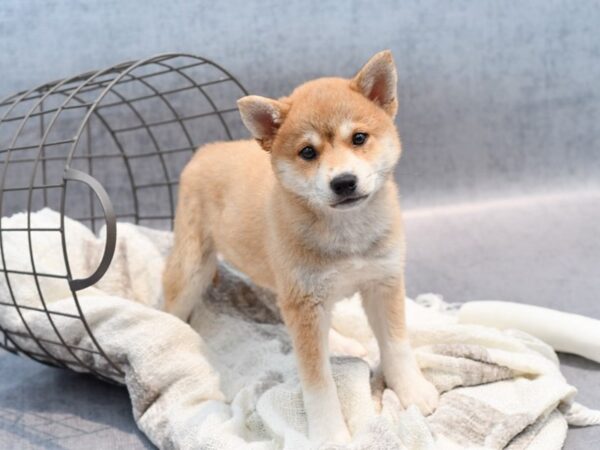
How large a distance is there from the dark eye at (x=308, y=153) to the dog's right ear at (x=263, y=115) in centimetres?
12

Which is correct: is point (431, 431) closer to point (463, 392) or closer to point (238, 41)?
point (463, 392)

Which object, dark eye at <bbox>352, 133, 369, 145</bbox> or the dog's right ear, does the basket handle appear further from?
dark eye at <bbox>352, 133, 369, 145</bbox>

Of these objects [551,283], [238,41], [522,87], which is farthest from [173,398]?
[522,87]

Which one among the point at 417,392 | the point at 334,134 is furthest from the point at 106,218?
the point at 417,392

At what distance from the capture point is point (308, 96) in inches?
69.3

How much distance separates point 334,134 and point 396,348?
2.05 ft

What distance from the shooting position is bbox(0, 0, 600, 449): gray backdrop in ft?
10.5

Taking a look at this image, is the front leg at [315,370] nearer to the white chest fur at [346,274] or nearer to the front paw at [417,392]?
the white chest fur at [346,274]

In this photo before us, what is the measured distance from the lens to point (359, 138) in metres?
1.72

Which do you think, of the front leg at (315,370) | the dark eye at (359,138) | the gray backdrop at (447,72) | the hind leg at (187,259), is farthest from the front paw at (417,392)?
the gray backdrop at (447,72)

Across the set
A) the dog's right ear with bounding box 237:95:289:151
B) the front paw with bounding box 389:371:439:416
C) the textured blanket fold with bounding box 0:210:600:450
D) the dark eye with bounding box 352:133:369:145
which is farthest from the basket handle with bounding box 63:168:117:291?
the front paw with bounding box 389:371:439:416

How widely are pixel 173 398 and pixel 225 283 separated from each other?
70 centimetres

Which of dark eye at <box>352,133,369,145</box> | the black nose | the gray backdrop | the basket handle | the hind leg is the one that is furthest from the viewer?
the gray backdrop

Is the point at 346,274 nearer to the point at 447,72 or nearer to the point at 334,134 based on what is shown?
the point at 334,134
